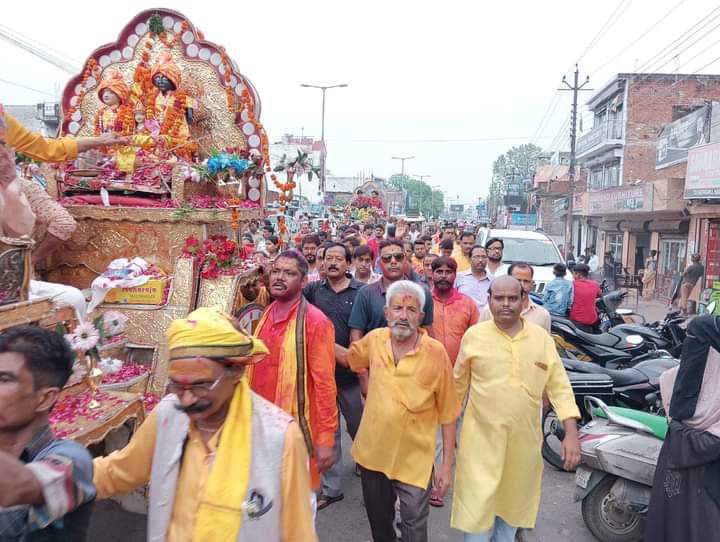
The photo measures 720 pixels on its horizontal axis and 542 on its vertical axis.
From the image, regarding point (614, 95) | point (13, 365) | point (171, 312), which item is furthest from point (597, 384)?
point (614, 95)

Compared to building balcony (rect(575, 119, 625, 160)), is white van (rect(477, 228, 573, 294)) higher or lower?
lower

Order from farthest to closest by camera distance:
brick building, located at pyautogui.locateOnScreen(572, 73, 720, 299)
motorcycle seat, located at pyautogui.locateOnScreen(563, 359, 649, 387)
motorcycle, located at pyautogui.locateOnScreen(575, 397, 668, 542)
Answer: brick building, located at pyautogui.locateOnScreen(572, 73, 720, 299), motorcycle seat, located at pyautogui.locateOnScreen(563, 359, 649, 387), motorcycle, located at pyautogui.locateOnScreen(575, 397, 668, 542)

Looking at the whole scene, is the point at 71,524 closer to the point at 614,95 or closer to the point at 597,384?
the point at 597,384

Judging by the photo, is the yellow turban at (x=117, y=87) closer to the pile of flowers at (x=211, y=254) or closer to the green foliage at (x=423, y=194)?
the pile of flowers at (x=211, y=254)

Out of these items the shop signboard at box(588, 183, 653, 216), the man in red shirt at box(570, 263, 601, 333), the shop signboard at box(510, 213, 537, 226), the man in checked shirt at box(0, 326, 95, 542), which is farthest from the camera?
the shop signboard at box(510, 213, 537, 226)

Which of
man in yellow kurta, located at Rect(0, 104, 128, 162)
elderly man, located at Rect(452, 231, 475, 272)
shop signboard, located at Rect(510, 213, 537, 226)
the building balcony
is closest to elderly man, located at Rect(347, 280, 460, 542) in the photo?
man in yellow kurta, located at Rect(0, 104, 128, 162)

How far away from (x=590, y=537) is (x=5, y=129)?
→ 438cm

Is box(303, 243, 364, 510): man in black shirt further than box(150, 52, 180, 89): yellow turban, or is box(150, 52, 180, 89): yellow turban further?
box(150, 52, 180, 89): yellow turban

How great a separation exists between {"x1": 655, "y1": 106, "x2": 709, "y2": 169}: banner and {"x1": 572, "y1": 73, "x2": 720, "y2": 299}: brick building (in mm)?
29

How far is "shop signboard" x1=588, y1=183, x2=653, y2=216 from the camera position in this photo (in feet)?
58.9

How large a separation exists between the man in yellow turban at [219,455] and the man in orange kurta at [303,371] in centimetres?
127

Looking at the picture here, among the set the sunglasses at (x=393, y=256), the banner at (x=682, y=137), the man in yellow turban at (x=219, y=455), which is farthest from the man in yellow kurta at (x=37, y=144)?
the banner at (x=682, y=137)

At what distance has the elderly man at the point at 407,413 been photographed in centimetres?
310

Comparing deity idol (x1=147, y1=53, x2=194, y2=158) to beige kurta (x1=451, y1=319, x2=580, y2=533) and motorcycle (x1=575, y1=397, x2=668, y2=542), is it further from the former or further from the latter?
motorcycle (x1=575, y1=397, x2=668, y2=542)
